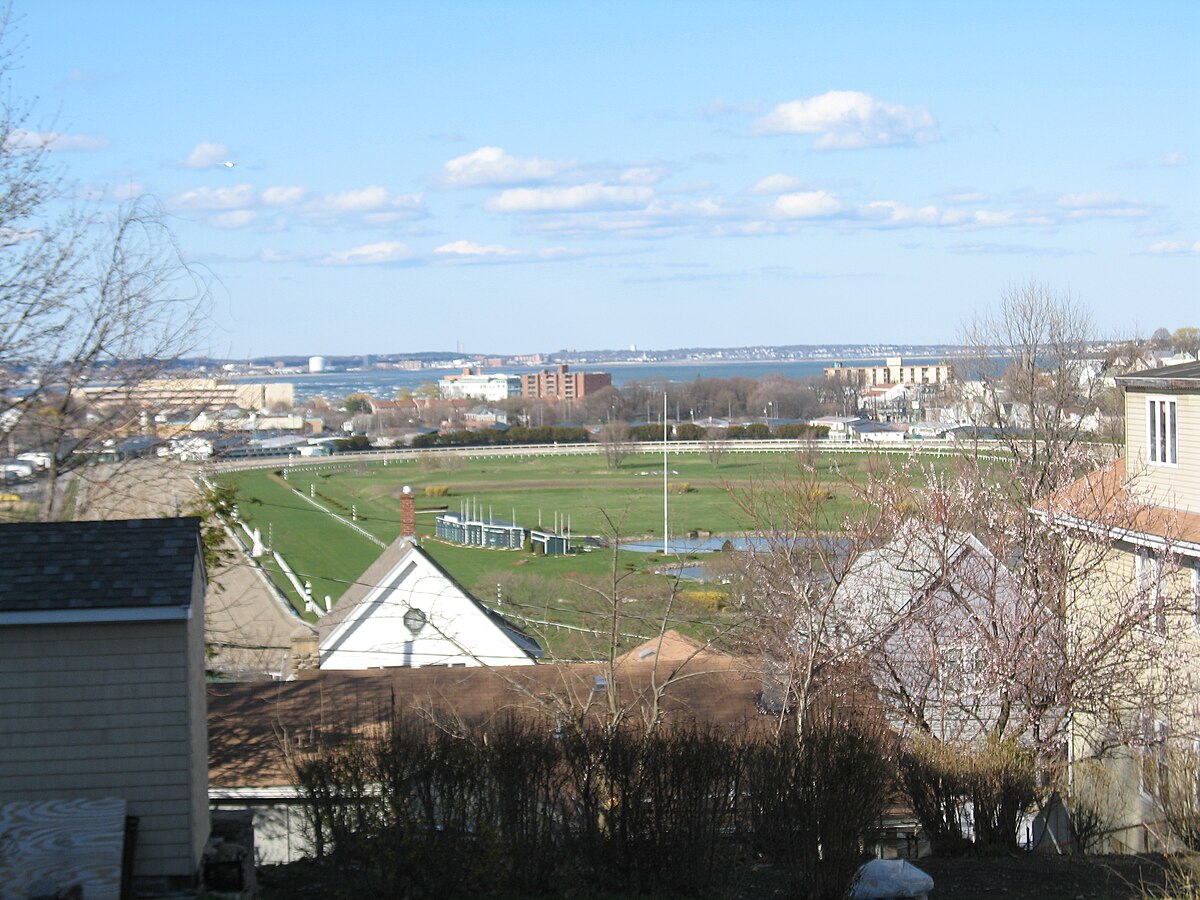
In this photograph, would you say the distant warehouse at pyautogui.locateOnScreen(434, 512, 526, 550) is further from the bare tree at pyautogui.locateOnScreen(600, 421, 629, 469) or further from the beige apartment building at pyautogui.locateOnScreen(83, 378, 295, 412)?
the bare tree at pyautogui.locateOnScreen(600, 421, 629, 469)

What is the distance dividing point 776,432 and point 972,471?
368 feet

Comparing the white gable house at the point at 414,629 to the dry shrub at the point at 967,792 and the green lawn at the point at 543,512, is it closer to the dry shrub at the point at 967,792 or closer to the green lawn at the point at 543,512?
the green lawn at the point at 543,512

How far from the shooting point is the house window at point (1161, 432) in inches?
677

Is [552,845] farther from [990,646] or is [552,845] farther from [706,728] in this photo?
[990,646]

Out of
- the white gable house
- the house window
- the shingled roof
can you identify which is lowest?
the white gable house

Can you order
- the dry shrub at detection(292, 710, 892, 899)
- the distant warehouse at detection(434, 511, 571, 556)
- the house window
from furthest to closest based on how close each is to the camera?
the distant warehouse at detection(434, 511, 571, 556) → the house window → the dry shrub at detection(292, 710, 892, 899)

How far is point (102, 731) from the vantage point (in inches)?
382

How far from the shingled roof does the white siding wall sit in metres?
0.22

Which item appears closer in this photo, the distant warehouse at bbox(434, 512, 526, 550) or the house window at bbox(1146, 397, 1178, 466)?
the house window at bbox(1146, 397, 1178, 466)

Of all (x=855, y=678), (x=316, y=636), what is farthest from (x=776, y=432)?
(x=855, y=678)

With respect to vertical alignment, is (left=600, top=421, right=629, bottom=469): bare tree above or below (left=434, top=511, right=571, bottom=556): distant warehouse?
above

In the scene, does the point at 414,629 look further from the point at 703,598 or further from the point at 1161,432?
the point at 1161,432

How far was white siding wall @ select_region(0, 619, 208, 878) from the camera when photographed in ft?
31.6

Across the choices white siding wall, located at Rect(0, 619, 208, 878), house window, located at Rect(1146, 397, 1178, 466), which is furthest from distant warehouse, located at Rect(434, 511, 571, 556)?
white siding wall, located at Rect(0, 619, 208, 878)
